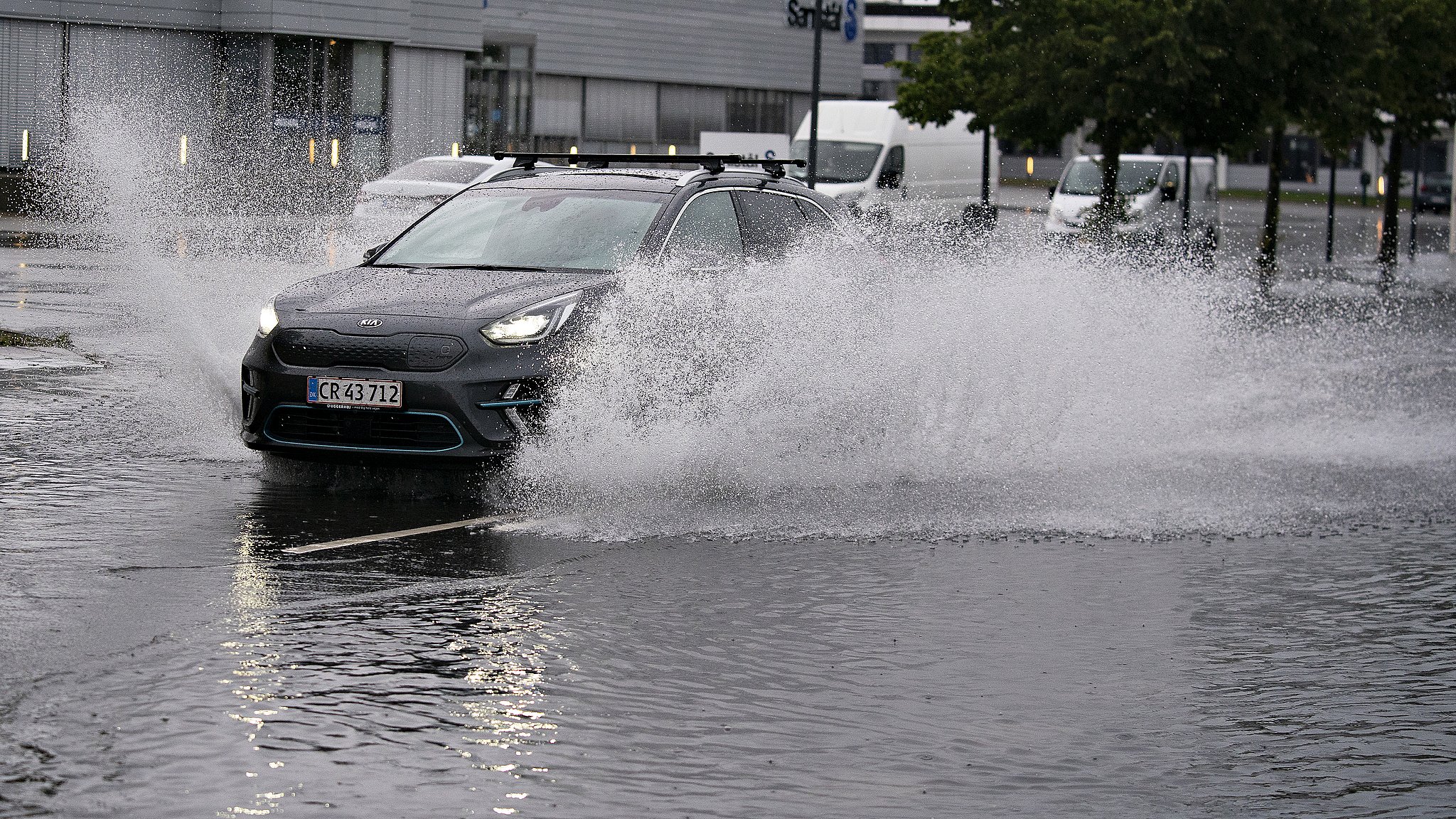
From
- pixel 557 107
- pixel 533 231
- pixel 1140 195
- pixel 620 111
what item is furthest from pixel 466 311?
pixel 620 111

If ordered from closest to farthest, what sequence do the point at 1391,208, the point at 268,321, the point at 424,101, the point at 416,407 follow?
the point at 416,407 → the point at 268,321 → the point at 1391,208 → the point at 424,101

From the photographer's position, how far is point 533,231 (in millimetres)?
11281

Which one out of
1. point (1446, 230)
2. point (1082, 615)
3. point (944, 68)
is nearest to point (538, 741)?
point (1082, 615)

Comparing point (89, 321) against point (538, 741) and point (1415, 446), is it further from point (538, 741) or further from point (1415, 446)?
point (538, 741)

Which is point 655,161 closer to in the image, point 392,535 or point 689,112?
point 392,535

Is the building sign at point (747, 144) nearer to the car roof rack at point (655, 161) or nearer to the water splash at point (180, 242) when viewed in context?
the water splash at point (180, 242)

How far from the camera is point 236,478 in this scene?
10289 millimetres

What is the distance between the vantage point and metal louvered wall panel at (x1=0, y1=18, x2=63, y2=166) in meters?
44.9

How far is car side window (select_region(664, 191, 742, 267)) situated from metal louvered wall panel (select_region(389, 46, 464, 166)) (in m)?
40.6

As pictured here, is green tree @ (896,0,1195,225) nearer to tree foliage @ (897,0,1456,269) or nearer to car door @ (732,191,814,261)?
tree foliage @ (897,0,1456,269)

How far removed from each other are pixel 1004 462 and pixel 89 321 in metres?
10.00

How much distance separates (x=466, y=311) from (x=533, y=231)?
1.44 m

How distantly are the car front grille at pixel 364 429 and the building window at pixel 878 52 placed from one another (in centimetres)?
11098

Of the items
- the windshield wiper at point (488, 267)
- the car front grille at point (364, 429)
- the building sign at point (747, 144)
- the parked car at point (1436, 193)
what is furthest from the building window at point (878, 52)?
the car front grille at point (364, 429)
